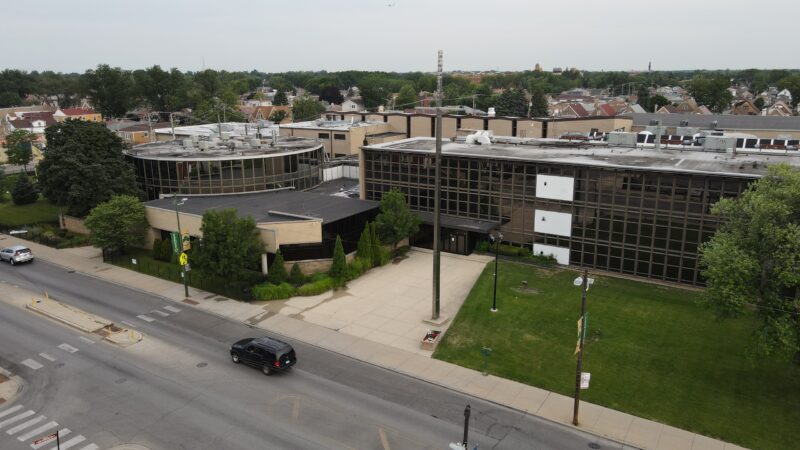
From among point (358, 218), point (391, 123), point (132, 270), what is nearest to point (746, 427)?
point (358, 218)

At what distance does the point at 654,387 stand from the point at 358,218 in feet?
87.1

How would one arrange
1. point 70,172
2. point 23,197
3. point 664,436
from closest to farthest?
point 664,436 < point 70,172 < point 23,197

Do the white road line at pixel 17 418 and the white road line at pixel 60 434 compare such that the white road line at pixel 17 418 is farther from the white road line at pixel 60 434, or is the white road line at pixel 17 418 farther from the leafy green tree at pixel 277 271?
the leafy green tree at pixel 277 271

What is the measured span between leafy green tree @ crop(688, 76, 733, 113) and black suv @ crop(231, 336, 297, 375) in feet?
526

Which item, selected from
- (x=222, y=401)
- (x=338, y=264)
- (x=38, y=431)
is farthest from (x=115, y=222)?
(x=222, y=401)

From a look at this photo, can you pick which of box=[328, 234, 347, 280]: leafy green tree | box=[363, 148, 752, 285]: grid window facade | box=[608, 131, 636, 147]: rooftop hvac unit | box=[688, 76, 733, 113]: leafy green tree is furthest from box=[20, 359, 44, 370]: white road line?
box=[688, 76, 733, 113]: leafy green tree

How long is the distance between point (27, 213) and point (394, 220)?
46207 mm

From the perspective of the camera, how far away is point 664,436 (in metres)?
23.0

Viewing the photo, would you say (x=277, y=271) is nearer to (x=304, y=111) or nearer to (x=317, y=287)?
(x=317, y=287)

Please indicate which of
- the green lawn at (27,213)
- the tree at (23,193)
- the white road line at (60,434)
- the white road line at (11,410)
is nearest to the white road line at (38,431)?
the white road line at (60,434)

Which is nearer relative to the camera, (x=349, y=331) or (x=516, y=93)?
(x=349, y=331)

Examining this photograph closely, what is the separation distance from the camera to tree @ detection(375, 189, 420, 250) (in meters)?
44.4

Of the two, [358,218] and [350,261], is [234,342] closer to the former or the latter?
[350,261]

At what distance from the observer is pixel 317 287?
38.7 metres
